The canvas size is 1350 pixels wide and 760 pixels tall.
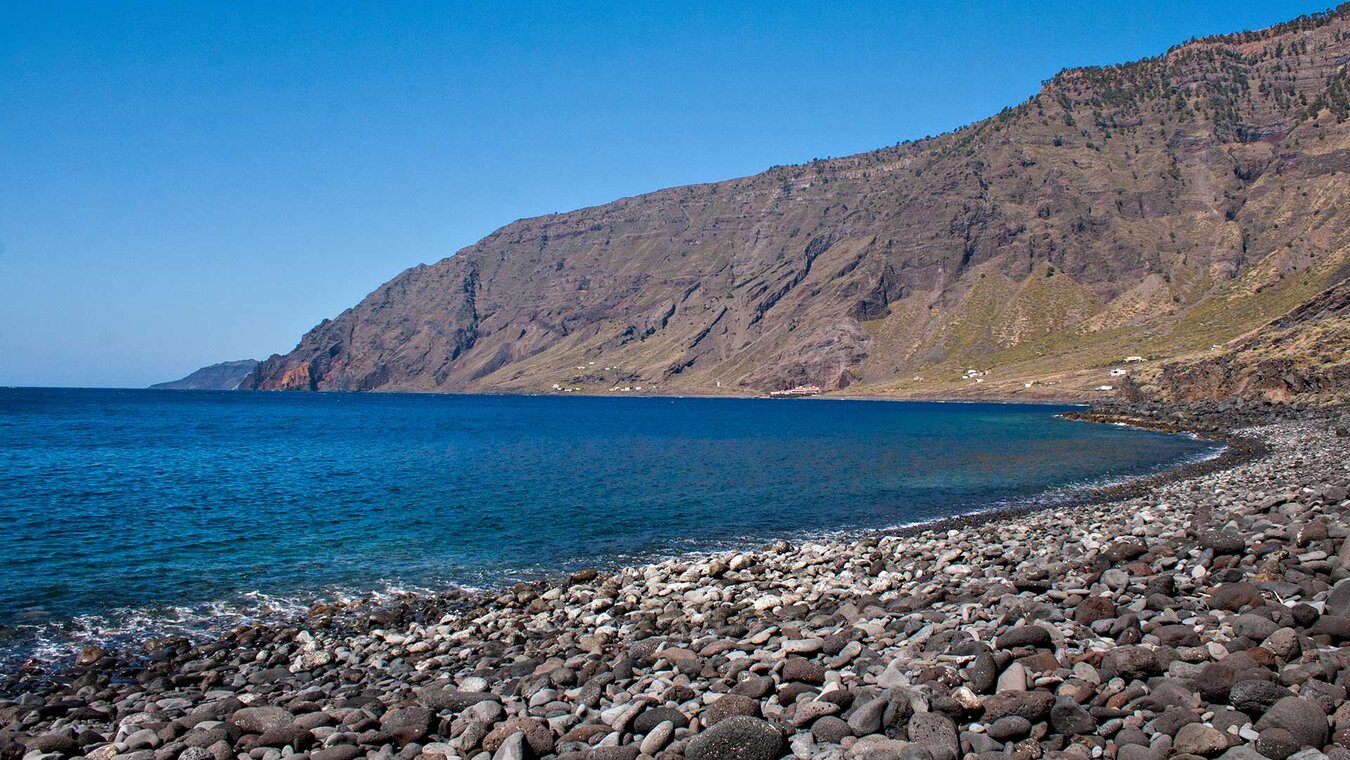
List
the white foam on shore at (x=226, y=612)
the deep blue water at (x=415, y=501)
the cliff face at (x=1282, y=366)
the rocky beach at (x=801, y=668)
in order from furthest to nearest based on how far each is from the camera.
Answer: the cliff face at (x=1282, y=366), the deep blue water at (x=415, y=501), the white foam on shore at (x=226, y=612), the rocky beach at (x=801, y=668)

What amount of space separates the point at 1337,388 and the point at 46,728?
9659 centimetres

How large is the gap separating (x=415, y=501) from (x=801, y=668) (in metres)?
33.2

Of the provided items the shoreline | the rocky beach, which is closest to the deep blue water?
the shoreline

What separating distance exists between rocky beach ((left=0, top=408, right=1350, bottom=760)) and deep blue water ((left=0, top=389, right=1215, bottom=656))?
5140 millimetres

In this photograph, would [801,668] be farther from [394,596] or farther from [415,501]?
[415,501]

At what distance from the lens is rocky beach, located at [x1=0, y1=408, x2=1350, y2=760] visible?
9.14 m

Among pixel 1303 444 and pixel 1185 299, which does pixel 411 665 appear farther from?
pixel 1185 299

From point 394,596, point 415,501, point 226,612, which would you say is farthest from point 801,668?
point 415,501

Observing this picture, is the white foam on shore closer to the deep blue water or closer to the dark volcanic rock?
the deep blue water

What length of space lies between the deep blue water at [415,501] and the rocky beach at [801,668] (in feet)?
16.9

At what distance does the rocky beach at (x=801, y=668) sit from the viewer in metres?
9.14

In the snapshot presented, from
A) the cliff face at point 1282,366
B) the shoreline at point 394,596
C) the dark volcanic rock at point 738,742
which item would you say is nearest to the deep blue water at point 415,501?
the shoreline at point 394,596

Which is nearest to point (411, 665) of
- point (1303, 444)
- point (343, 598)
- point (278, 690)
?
point (278, 690)

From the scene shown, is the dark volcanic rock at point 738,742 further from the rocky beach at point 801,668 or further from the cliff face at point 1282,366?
the cliff face at point 1282,366
